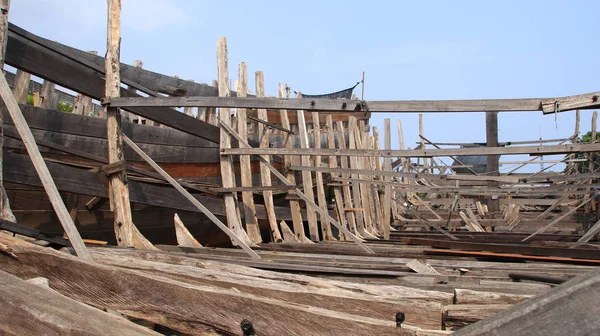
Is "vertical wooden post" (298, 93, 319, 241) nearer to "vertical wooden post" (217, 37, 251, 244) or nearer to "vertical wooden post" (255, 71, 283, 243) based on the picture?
"vertical wooden post" (255, 71, 283, 243)

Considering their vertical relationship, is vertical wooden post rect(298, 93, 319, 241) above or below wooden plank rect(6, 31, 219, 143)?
below

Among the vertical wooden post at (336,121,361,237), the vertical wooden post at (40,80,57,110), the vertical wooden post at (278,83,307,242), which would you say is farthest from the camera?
the vertical wooden post at (336,121,361,237)

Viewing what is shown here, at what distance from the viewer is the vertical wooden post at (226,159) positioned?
22.8ft

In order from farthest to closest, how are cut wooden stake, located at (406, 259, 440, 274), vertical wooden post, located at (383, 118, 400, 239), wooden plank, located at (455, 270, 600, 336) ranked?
vertical wooden post, located at (383, 118, 400, 239), cut wooden stake, located at (406, 259, 440, 274), wooden plank, located at (455, 270, 600, 336)

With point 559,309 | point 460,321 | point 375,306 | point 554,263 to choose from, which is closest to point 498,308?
point 460,321

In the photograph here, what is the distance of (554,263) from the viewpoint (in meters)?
5.67

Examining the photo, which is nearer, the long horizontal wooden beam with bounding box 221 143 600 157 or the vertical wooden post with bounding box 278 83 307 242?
the long horizontal wooden beam with bounding box 221 143 600 157

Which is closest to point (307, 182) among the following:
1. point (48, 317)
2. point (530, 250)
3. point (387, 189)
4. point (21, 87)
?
point (387, 189)

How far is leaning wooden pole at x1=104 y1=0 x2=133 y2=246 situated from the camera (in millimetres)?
5211

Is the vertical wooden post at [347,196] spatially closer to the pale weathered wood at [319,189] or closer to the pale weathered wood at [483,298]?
the pale weathered wood at [319,189]

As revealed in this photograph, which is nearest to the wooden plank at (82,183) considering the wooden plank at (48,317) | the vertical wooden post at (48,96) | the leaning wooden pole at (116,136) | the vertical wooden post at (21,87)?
the leaning wooden pole at (116,136)

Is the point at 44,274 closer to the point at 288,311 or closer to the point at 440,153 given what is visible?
the point at 288,311

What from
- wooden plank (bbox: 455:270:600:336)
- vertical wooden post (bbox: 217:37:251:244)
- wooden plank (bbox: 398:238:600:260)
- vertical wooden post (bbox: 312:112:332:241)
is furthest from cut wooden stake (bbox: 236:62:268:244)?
wooden plank (bbox: 455:270:600:336)

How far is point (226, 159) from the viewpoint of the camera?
280 inches
